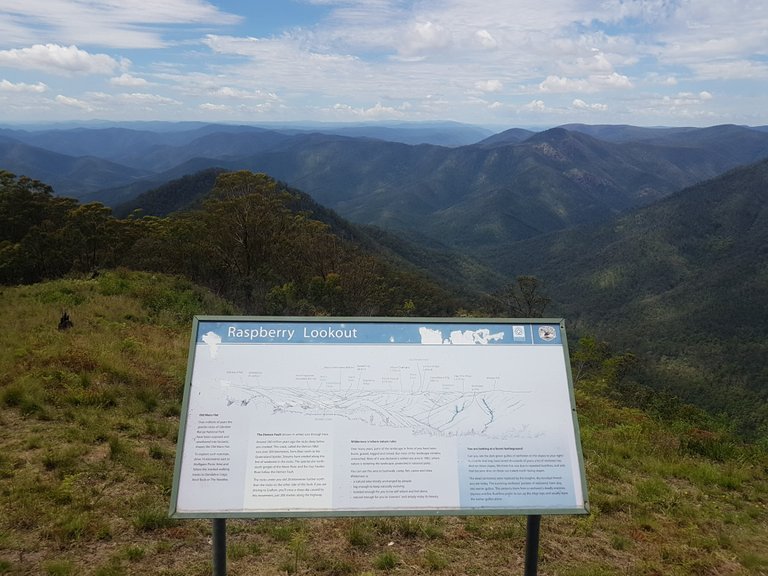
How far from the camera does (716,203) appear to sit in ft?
625

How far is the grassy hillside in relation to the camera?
4863 millimetres

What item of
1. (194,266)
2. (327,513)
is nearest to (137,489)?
(327,513)

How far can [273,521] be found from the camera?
5652 millimetres

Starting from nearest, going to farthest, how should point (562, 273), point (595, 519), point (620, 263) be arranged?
point (595, 519) < point (620, 263) < point (562, 273)

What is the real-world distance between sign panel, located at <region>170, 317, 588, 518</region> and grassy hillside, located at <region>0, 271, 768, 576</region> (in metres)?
1.50

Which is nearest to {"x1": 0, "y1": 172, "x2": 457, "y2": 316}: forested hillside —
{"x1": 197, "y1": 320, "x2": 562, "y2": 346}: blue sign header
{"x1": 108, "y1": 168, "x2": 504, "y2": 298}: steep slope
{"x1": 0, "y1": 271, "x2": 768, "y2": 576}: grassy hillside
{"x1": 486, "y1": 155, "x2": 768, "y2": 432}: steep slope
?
{"x1": 0, "y1": 271, "x2": 768, "y2": 576}: grassy hillside

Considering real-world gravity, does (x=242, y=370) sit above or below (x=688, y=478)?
above

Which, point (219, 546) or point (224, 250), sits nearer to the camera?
point (219, 546)

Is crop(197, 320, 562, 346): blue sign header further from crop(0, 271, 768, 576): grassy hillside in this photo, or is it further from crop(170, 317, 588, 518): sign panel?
crop(0, 271, 768, 576): grassy hillside

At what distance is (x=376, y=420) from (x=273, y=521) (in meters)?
2.57

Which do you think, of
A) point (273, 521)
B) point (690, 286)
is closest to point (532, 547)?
point (273, 521)

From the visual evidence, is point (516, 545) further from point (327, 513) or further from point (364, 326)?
point (364, 326)

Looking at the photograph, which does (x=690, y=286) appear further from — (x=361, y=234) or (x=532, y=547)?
(x=532, y=547)

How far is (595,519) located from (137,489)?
5337mm
